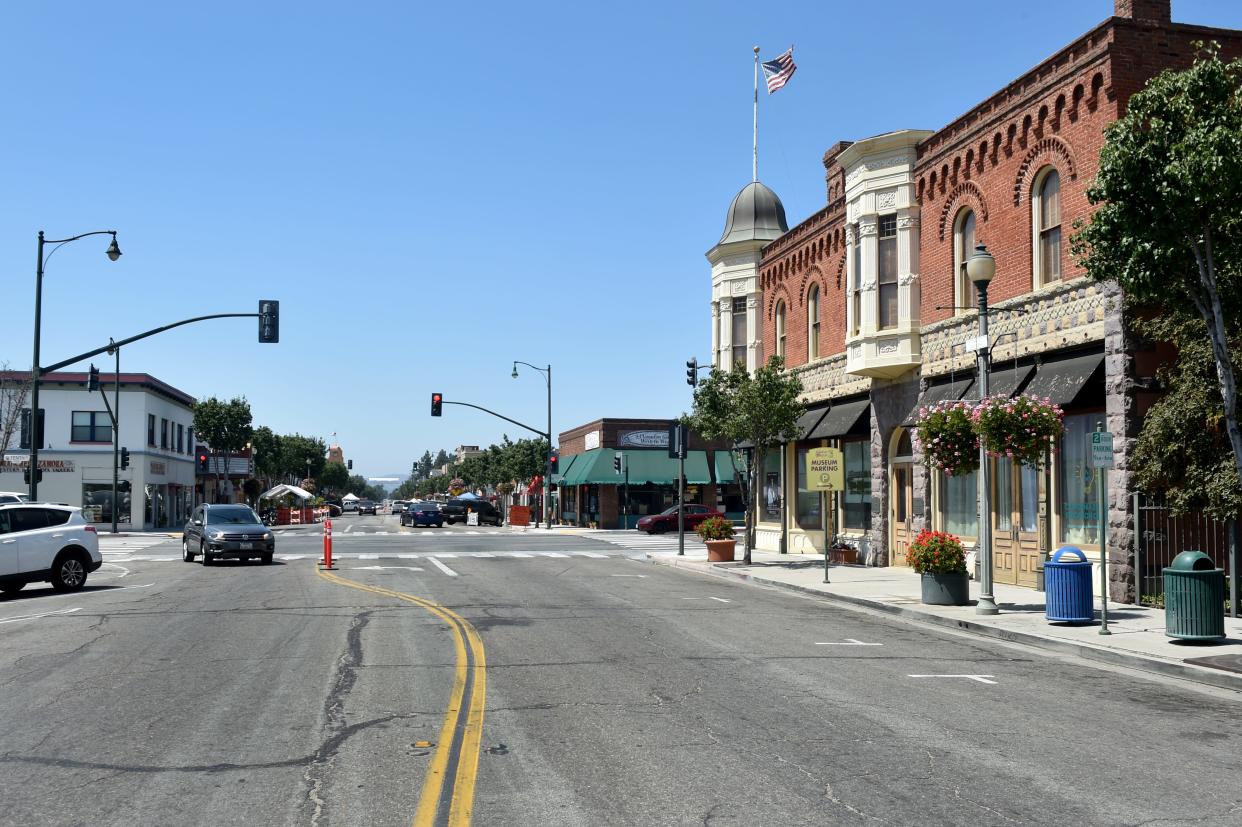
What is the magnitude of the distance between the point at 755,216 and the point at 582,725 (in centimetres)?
2981

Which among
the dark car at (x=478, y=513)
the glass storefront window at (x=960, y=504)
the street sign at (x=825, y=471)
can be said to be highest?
the street sign at (x=825, y=471)

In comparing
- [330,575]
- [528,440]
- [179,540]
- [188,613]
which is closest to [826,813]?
[188,613]

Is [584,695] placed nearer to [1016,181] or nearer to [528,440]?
[1016,181]

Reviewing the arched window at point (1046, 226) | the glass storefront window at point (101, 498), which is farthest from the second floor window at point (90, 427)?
the arched window at point (1046, 226)

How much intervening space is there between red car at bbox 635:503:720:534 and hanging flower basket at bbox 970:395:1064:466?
35892 mm

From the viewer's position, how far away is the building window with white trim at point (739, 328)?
3603 cm

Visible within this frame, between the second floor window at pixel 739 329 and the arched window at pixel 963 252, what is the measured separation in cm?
1275

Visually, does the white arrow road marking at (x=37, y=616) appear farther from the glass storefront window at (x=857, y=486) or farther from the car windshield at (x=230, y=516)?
the glass storefront window at (x=857, y=486)

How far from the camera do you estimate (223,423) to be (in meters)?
79.5

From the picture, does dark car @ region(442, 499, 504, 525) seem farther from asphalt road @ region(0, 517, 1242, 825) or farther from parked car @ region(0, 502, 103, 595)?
asphalt road @ region(0, 517, 1242, 825)

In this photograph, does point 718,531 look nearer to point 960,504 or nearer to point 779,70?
point 960,504

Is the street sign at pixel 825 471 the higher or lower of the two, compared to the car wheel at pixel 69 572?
higher

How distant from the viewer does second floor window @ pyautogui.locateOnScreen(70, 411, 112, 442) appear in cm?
5728

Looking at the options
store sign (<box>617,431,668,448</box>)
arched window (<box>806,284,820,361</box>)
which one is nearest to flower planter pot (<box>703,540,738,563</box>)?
arched window (<box>806,284,820,361</box>)
